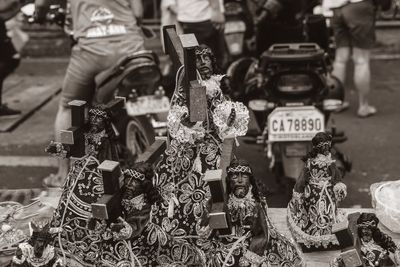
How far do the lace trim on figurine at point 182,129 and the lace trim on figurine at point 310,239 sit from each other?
64 cm

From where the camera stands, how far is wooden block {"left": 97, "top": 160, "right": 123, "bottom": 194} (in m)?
3.11

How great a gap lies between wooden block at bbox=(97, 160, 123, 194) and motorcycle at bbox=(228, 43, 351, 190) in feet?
7.00

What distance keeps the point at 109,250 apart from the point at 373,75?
20.9 ft

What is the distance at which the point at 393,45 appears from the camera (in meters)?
9.81

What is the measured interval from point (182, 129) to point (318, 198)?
2.34 ft

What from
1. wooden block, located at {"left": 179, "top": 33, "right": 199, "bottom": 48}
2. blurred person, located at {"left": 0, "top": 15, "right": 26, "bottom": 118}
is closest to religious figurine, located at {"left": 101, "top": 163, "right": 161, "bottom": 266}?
wooden block, located at {"left": 179, "top": 33, "right": 199, "bottom": 48}

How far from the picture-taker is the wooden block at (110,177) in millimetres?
3107

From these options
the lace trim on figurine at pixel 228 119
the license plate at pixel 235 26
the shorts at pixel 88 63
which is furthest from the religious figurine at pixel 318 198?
the license plate at pixel 235 26

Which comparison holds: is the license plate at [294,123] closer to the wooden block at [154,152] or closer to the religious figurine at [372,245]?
the wooden block at [154,152]

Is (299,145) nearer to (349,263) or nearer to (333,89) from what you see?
(333,89)

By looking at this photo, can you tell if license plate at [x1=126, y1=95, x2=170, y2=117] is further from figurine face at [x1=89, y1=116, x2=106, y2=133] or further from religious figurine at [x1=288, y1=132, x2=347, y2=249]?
religious figurine at [x1=288, y1=132, x2=347, y2=249]

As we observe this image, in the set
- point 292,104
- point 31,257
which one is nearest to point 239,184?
point 31,257

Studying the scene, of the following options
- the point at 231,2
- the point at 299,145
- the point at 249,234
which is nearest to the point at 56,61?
A: the point at 231,2

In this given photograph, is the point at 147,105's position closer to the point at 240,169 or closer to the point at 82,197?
the point at 82,197
